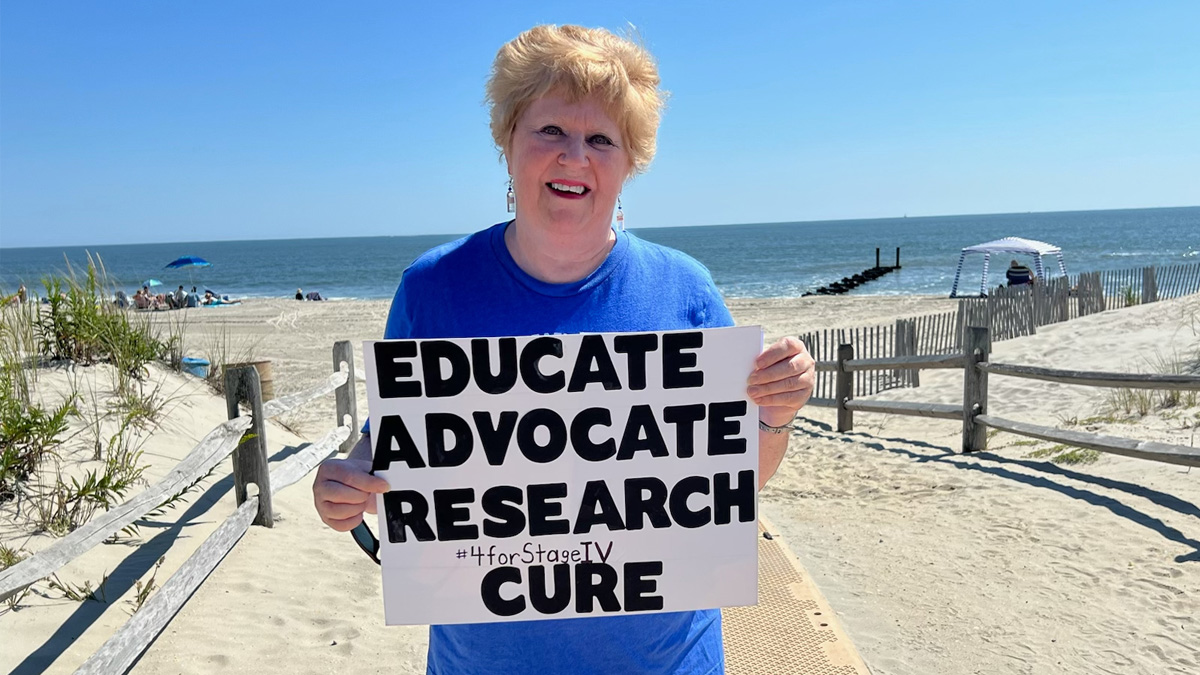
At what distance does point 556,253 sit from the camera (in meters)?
1.66

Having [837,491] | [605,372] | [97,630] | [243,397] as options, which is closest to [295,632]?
[97,630]

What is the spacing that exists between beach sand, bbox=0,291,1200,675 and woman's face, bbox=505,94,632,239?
3.23 m

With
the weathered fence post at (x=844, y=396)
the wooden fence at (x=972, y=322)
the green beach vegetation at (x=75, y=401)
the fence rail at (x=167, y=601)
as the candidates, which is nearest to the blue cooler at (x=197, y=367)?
the green beach vegetation at (x=75, y=401)

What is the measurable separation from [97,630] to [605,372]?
362 centimetres

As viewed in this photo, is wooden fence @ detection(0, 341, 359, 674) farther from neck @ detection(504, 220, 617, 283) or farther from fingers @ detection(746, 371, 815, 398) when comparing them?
fingers @ detection(746, 371, 815, 398)

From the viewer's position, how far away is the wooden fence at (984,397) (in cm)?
606

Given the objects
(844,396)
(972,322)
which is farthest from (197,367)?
(972,322)

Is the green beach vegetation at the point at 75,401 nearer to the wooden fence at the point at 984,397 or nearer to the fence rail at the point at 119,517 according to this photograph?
the fence rail at the point at 119,517

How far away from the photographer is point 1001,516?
6.02m

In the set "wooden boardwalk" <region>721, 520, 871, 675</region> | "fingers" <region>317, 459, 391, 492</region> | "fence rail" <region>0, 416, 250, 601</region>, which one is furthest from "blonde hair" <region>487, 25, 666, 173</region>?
"wooden boardwalk" <region>721, 520, 871, 675</region>

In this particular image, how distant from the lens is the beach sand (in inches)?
159

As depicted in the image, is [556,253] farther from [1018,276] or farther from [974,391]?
[1018,276]

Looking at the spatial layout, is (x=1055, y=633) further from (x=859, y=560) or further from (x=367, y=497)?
(x=367, y=497)

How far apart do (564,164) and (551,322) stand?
1.08ft
